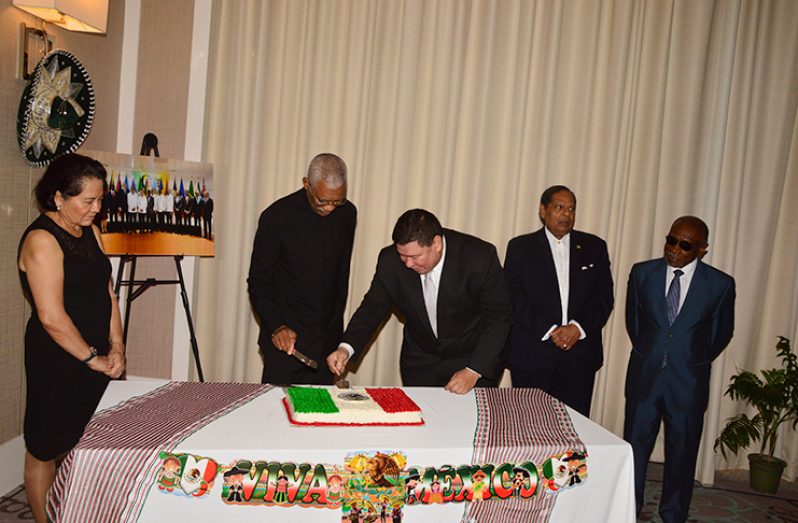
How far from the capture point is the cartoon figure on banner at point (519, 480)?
2285 mm

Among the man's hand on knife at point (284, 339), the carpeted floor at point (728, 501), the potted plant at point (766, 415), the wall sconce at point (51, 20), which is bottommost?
the carpeted floor at point (728, 501)

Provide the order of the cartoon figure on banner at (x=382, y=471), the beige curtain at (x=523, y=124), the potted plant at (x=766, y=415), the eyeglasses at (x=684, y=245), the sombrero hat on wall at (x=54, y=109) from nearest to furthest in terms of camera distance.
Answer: the cartoon figure on banner at (x=382, y=471) → the sombrero hat on wall at (x=54, y=109) → the eyeglasses at (x=684, y=245) → the potted plant at (x=766, y=415) → the beige curtain at (x=523, y=124)

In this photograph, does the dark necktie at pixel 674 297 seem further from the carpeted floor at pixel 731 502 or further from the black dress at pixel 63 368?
the black dress at pixel 63 368

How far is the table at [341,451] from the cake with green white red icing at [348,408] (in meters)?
0.03

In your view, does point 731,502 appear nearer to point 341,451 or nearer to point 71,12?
point 341,451

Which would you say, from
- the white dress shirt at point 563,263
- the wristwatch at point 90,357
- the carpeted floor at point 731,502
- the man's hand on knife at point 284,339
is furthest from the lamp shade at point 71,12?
the carpeted floor at point 731,502

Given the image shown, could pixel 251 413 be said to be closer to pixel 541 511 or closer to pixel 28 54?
pixel 541 511

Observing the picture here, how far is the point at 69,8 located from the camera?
138 inches

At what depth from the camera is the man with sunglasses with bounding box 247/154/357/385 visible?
11.5 ft

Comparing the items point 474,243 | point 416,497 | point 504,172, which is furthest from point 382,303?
point 504,172

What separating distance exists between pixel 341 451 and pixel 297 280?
60.5 inches

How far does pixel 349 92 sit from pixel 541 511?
3.17 metres

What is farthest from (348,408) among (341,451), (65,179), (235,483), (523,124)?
(523,124)

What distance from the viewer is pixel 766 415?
14.5 feet
